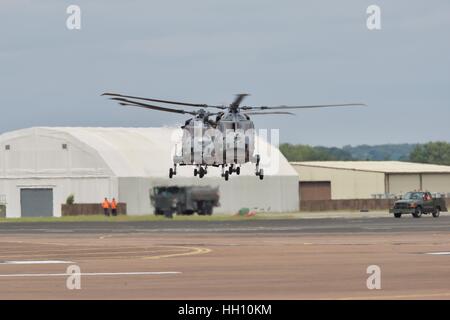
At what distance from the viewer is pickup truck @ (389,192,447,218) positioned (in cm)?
10681

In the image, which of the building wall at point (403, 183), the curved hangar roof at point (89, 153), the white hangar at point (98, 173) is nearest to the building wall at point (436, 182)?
the building wall at point (403, 183)

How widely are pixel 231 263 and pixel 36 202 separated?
85.3 metres

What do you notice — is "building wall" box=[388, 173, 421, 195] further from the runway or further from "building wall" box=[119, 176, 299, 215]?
the runway

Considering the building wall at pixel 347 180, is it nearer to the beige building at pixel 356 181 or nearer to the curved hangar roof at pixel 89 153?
the beige building at pixel 356 181

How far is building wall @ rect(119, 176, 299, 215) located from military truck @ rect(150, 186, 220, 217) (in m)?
3.72

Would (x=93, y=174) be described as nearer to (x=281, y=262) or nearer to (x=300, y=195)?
(x=300, y=195)

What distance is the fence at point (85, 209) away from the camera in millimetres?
123188

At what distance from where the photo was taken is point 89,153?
129 m

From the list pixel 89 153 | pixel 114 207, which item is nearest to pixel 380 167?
pixel 89 153

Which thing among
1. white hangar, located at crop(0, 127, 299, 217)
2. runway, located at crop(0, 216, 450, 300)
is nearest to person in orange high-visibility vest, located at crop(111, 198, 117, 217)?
white hangar, located at crop(0, 127, 299, 217)
